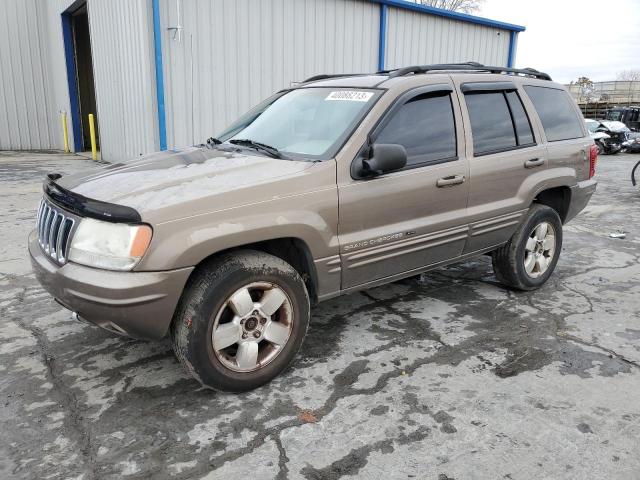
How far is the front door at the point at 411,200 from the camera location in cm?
332

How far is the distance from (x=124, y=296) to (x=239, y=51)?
9260mm

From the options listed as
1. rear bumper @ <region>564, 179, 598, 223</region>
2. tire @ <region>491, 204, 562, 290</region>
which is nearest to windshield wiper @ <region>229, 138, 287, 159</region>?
tire @ <region>491, 204, 562, 290</region>

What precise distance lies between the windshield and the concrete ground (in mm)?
1353

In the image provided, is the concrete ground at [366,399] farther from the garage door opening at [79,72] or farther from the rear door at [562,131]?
the garage door opening at [79,72]

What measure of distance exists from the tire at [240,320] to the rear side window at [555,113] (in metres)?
2.87

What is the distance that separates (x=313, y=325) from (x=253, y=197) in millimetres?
1422

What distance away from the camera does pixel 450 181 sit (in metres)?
3.77

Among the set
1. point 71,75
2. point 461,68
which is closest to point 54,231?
point 461,68

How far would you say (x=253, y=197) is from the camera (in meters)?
2.88

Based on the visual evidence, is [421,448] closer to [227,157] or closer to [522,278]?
[227,157]

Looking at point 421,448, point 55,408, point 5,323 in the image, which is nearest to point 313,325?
point 421,448

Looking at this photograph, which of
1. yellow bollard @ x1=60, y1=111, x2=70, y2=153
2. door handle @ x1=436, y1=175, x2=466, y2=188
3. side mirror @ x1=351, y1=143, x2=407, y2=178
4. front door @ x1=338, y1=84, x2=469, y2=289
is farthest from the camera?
yellow bollard @ x1=60, y1=111, x2=70, y2=153

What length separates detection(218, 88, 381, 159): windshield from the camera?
11.2ft

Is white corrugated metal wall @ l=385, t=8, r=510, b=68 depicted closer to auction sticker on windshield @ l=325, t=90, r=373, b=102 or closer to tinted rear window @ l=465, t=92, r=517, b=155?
tinted rear window @ l=465, t=92, r=517, b=155
